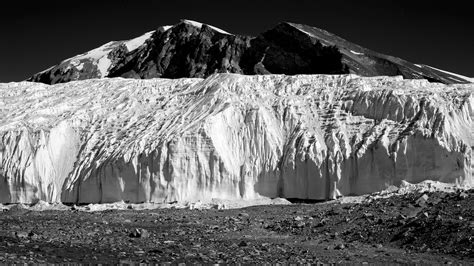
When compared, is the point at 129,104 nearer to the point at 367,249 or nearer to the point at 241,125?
the point at 241,125

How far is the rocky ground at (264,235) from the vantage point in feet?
63.9

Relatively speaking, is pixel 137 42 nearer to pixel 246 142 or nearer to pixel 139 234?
pixel 246 142

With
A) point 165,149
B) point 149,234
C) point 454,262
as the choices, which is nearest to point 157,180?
point 165,149

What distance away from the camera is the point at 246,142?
4031cm

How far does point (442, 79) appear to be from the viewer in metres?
91.4

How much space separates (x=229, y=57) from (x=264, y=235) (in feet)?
328

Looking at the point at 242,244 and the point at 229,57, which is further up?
the point at 229,57

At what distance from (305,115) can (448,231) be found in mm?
21030

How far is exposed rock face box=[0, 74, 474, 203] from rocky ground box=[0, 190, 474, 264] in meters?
5.90

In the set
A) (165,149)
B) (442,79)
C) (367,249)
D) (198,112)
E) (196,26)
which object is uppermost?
(196,26)

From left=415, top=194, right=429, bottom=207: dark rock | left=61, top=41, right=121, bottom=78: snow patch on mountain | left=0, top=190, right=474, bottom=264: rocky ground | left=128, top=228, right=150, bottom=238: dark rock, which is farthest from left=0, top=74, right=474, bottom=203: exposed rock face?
left=61, top=41, right=121, bottom=78: snow patch on mountain

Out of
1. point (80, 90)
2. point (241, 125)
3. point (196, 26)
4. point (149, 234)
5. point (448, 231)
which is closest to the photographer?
point (448, 231)

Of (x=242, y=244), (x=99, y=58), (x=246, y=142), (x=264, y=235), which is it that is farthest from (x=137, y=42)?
(x=242, y=244)

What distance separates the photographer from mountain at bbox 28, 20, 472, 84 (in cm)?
9912
